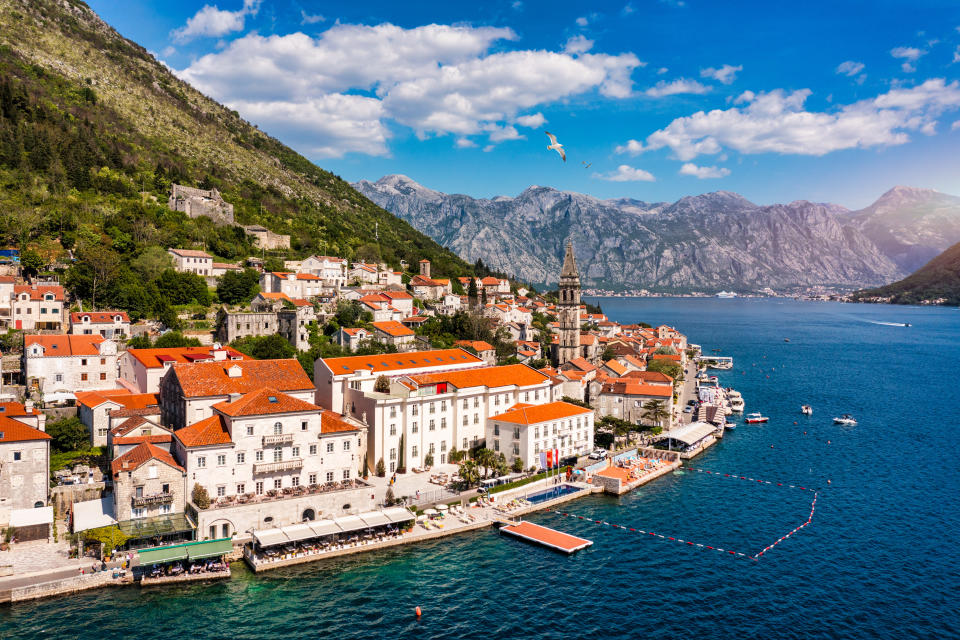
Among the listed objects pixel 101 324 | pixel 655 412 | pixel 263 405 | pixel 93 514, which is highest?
pixel 101 324

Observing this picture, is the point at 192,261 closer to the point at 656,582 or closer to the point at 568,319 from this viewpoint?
the point at 568,319

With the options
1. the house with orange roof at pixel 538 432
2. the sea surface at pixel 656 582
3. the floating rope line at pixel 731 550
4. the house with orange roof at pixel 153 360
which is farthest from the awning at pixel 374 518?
the house with orange roof at pixel 153 360

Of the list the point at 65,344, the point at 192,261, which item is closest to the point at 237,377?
the point at 65,344

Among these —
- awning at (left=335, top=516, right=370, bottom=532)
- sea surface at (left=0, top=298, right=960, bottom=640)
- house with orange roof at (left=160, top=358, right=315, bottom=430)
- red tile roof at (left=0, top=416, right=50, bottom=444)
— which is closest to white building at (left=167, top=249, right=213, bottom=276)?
house with orange roof at (left=160, top=358, right=315, bottom=430)

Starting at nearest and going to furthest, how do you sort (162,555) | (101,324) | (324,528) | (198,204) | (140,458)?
1. (162,555)
2. (140,458)
3. (324,528)
4. (101,324)
5. (198,204)

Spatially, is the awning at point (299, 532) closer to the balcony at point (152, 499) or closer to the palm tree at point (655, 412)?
the balcony at point (152, 499)

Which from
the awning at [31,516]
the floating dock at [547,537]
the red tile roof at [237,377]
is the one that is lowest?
the floating dock at [547,537]

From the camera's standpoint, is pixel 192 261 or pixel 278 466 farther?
pixel 192 261
